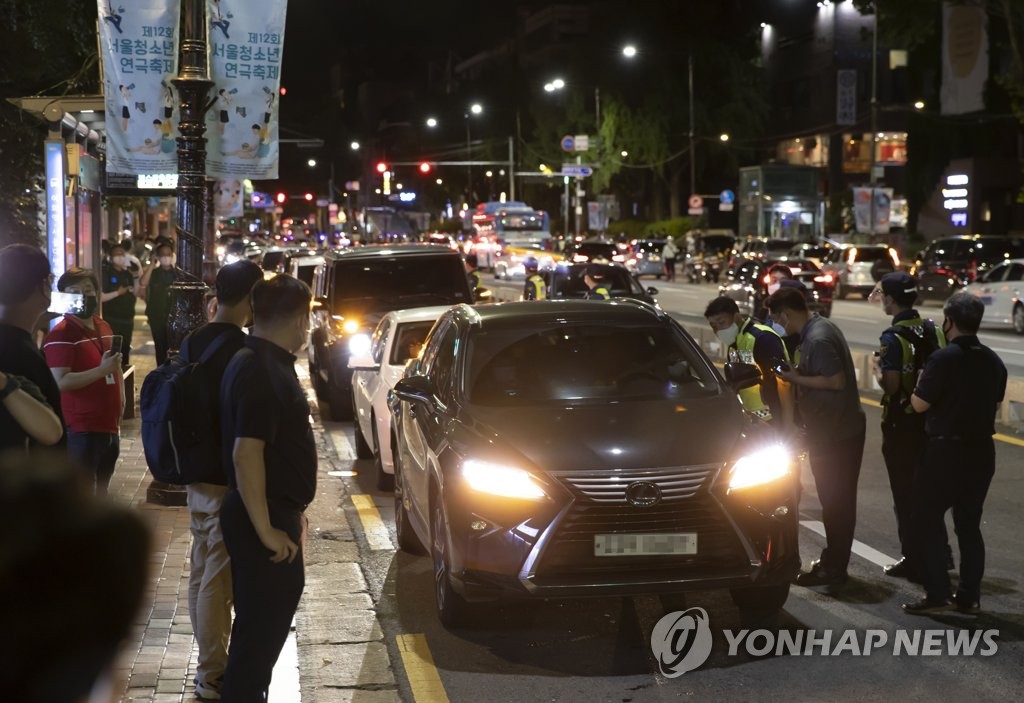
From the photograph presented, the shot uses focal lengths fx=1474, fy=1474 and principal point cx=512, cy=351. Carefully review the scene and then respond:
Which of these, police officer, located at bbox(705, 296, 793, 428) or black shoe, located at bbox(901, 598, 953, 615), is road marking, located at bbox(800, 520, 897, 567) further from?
black shoe, located at bbox(901, 598, 953, 615)

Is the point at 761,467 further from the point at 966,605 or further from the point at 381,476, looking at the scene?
the point at 381,476

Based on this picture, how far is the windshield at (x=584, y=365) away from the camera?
25.9 feet

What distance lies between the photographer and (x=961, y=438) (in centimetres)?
733

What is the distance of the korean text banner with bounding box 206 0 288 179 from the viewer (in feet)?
36.4

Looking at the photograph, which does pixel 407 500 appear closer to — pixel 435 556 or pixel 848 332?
pixel 435 556

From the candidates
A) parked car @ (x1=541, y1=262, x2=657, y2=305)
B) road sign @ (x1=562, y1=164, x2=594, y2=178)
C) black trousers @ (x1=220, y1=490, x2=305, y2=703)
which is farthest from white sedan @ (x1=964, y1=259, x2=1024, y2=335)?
road sign @ (x1=562, y1=164, x2=594, y2=178)

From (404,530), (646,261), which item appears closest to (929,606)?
(404,530)

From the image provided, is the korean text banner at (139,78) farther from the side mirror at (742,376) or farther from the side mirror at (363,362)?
the side mirror at (742,376)

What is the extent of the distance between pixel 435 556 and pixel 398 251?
10339mm

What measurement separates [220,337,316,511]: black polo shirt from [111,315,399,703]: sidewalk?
0.62m

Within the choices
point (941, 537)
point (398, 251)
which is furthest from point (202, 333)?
point (398, 251)

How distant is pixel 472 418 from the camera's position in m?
7.49

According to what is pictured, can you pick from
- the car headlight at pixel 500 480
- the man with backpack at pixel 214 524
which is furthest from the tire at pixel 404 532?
the man with backpack at pixel 214 524

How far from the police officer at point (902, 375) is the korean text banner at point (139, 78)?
18.5 ft
